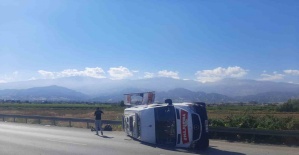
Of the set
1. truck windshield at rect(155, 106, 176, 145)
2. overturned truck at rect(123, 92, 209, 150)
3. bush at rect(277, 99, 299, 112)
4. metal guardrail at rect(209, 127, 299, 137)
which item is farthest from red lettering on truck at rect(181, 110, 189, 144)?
bush at rect(277, 99, 299, 112)

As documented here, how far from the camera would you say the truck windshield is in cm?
1608

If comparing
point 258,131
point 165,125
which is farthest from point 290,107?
point 165,125

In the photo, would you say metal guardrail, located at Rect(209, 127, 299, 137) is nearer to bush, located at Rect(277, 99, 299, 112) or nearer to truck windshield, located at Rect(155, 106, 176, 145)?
truck windshield, located at Rect(155, 106, 176, 145)

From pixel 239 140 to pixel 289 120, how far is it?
2871 millimetres

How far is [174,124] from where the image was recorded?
52.3 ft

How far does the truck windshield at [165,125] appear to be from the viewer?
52.7 ft

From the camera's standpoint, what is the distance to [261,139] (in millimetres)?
18391

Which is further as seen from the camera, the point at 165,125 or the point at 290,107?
the point at 290,107

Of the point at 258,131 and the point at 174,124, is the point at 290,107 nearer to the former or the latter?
the point at 258,131

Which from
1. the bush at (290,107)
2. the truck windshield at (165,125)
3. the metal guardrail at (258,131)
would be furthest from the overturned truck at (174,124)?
the bush at (290,107)

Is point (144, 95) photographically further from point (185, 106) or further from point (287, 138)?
point (287, 138)

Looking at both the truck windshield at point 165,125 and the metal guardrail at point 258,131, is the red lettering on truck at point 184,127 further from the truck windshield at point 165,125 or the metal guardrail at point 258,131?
the metal guardrail at point 258,131

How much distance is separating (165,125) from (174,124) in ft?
1.77

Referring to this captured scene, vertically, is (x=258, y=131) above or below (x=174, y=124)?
below
